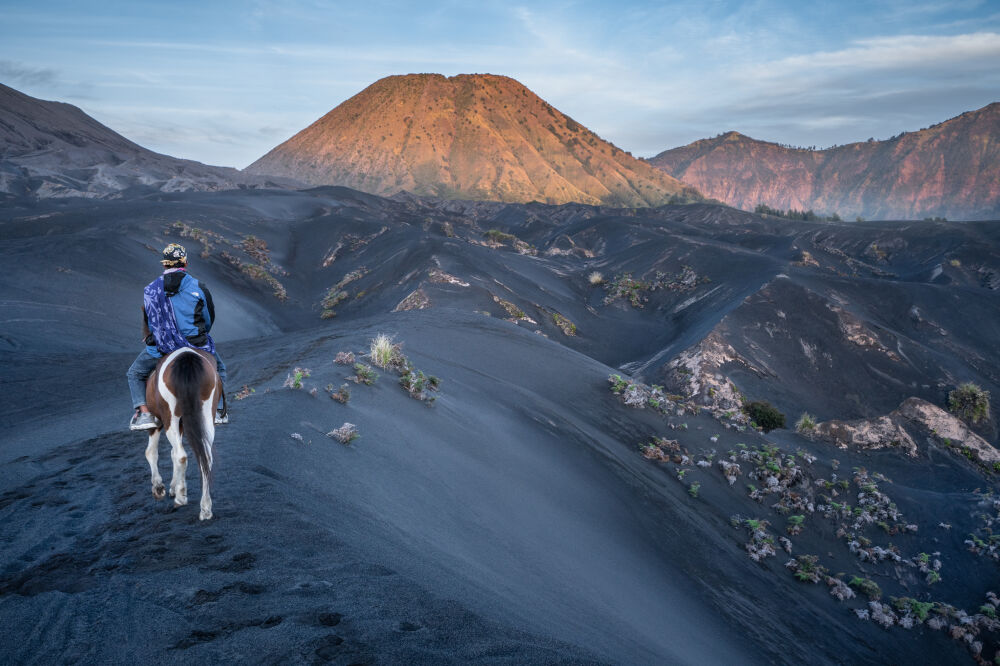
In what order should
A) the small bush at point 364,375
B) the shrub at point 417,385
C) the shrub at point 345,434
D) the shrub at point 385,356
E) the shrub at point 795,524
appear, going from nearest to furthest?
1. the shrub at point 345,434
2. the small bush at point 364,375
3. the shrub at point 417,385
4. the shrub at point 385,356
5. the shrub at point 795,524

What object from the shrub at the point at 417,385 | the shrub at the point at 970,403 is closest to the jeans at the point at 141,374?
the shrub at the point at 417,385

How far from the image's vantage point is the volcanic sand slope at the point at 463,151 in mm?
140000

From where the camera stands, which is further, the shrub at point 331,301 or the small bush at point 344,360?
the shrub at point 331,301

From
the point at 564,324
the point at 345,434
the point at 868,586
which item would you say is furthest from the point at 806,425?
the point at 345,434

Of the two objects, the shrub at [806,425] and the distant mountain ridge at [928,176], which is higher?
the distant mountain ridge at [928,176]

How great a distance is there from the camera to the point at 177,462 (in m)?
4.07

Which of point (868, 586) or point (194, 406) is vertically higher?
point (194, 406)

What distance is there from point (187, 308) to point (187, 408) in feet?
3.48

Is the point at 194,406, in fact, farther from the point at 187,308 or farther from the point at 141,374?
the point at 141,374

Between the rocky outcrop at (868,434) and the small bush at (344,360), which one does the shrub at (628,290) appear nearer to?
the rocky outcrop at (868,434)

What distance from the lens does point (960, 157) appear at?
159m

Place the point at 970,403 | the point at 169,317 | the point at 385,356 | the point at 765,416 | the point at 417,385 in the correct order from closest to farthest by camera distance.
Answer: the point at 169,317
the point at 417,385
the point at 385,356
the point at 765,416
the point at 970,403

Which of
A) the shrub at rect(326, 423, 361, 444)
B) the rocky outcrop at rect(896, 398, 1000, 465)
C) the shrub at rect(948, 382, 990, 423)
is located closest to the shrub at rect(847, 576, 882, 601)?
the shrub at rect(326, 423, 361, 444)

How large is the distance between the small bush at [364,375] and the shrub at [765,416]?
42.4ft
